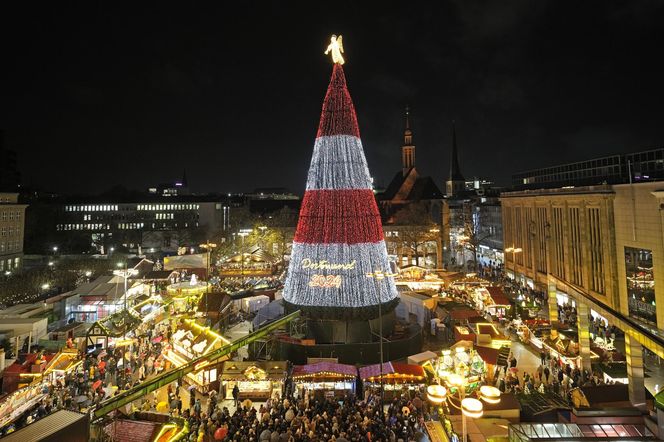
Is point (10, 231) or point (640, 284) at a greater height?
point (10, 231)

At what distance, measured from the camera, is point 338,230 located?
60.8 ft

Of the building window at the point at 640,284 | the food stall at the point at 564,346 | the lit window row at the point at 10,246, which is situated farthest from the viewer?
the lit window row at the point at 10,246

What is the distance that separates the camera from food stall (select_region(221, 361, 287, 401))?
16.6m

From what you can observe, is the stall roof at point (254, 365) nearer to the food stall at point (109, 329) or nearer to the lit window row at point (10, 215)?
the food stall at point (109, 329)

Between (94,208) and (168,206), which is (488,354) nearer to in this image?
(168,206)

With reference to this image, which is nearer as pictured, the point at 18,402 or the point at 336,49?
the point at 18,402

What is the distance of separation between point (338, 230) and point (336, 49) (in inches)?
377

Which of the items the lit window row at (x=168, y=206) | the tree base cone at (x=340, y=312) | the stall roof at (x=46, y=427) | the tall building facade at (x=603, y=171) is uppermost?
the lit window row at (x=168, y=206)

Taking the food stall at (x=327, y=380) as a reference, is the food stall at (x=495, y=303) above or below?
above

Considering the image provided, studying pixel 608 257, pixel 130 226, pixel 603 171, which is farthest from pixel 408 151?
pixel 130 226

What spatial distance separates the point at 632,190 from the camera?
25.8 metres

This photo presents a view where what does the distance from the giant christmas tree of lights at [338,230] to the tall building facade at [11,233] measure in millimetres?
53880

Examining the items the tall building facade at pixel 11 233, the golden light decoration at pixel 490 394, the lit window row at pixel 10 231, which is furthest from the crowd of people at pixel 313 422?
the lit window row at pixel 10 231

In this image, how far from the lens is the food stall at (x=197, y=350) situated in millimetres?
17062
